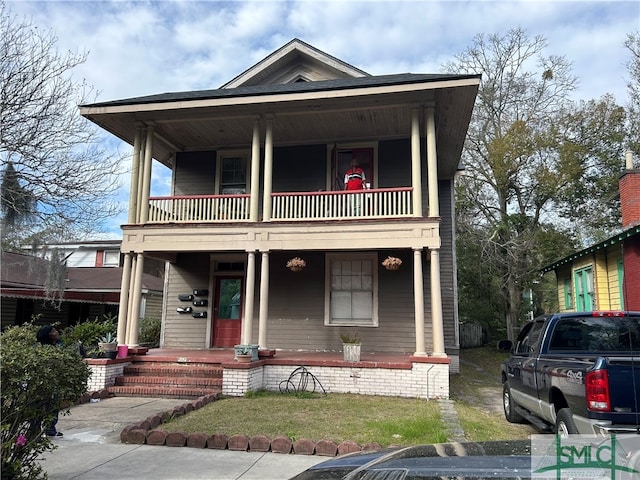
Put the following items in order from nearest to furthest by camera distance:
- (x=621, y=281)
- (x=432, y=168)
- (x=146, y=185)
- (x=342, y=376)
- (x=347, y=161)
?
(x=342, y=376) → (x=432, y=168) → (x=146, y=185) → (x=621, y=281) → (x=347, y=161)

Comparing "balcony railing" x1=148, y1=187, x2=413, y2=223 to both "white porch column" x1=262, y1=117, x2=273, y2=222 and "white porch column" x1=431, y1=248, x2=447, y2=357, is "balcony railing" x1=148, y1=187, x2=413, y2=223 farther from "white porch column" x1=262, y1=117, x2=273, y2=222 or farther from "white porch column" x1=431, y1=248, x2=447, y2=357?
"white porch column" x1=431, y1=248, x2=447, y2=357

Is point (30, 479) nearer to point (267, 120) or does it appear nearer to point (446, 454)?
point (446, 454)

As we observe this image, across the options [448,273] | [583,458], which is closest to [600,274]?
[448,273]

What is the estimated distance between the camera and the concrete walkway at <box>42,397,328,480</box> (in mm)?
4664

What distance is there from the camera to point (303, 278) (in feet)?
40.9

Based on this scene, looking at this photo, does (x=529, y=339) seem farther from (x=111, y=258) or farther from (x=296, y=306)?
(x=111, y=258)

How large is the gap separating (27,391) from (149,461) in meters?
1.94

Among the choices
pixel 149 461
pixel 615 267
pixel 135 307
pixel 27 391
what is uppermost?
pixel 615 267

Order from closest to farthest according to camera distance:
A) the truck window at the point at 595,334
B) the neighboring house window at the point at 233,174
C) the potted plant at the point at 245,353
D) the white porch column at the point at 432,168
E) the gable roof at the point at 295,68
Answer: the truck window at the point at 595,334 → the potted plant at the point at 245,353 → the white porch column at the point at 432,168 → the gable roof at the point at 295,68 → the neighboring house window at the point at 233,174

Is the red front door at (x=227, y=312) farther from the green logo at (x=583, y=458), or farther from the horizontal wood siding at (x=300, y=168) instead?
the green logo at (x=583, y=458)

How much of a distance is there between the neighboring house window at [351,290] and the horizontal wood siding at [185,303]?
3.58m

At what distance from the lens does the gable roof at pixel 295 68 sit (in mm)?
12562

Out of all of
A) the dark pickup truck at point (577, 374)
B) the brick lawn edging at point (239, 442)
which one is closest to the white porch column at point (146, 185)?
the brick lawn edging at point (239, 442)

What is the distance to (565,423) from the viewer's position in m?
4.71
